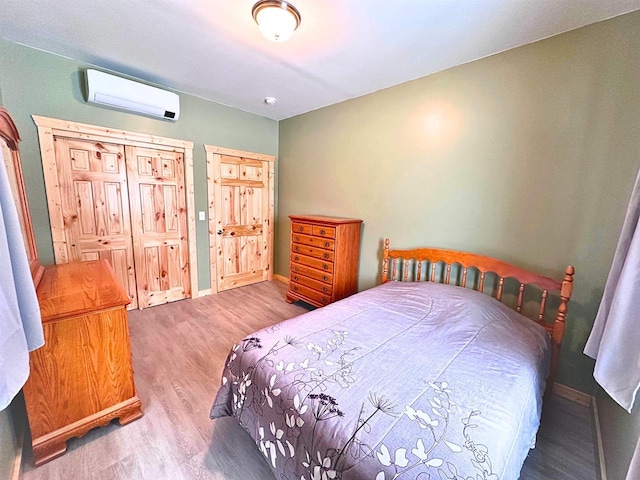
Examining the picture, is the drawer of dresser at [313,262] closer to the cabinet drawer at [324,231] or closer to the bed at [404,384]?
the cabinet drawer at [324,231]

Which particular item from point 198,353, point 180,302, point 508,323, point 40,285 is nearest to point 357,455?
point 508,323

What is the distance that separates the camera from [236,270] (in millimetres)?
3922

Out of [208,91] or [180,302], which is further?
[180,302]

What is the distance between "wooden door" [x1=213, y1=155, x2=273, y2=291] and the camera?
3627mm

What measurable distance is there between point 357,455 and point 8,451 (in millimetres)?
1685

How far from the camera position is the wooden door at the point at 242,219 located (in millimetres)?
3627

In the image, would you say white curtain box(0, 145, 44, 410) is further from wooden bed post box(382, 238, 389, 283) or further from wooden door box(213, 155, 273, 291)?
wooden door box(213, 155, 273, 291)

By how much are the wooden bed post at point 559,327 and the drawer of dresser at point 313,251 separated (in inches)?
75.2

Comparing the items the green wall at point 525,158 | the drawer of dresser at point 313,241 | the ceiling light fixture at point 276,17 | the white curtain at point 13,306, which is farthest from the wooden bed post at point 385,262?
the white curtain at point 13,306

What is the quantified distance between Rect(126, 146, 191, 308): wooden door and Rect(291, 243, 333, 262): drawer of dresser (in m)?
1.47

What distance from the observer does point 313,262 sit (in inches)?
122

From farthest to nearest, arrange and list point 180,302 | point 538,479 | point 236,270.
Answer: point 236,270 < point 180,302 < point 538,479

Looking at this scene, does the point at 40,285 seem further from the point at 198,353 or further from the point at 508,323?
the point at 508,323

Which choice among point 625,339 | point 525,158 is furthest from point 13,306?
point 525,158
